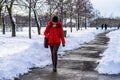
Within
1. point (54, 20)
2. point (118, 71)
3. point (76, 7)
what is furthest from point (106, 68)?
point (76, 7)

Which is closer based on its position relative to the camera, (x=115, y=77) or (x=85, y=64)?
(x=115, y=77)

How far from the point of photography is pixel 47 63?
1312cm

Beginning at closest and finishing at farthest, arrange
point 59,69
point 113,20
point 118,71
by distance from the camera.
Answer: point 118,71
point 59,69
point 113,20

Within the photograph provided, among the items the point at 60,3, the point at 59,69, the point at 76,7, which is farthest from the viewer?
the point at 76,7

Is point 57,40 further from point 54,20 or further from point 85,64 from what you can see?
point 85,64

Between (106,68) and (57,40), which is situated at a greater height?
(57,40)

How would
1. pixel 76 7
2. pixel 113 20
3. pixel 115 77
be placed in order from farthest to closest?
1. pixel 113 20
2. pixel 76 7
3. pixel 115 77

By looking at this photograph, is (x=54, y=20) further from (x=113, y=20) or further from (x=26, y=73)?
(x=113, y=20)

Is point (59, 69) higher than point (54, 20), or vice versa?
point (54, 20)

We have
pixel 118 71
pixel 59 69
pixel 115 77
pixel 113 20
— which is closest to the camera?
pixel 115 77

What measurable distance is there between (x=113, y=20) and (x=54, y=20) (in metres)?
160

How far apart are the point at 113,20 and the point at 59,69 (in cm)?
15997

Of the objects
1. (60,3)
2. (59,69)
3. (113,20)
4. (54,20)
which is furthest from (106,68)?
(113,20)

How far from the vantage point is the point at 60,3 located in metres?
41.2
